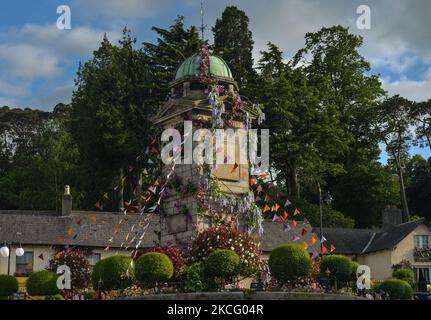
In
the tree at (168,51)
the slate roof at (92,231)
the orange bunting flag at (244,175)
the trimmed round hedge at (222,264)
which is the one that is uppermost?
the tree at (168,51)

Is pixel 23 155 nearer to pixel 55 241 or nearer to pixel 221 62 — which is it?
pixel 55 241

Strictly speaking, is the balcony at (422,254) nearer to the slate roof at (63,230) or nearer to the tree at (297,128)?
the tree at (297,128)

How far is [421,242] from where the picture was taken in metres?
60.3

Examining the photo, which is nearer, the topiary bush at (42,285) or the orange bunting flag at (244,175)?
the orange bunting flag at (244,175)

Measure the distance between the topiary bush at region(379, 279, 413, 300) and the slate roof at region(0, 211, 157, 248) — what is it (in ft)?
66.2

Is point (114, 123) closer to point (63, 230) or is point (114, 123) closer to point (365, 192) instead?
point (63, 230)

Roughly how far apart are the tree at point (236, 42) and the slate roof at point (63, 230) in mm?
19115

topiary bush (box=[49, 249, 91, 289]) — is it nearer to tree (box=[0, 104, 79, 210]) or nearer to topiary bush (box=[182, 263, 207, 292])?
topiary bush (box=[182, 263, 207, 292])

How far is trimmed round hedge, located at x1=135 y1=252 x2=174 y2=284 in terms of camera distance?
28812mm

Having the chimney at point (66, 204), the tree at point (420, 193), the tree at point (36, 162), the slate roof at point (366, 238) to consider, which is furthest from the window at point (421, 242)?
the tree at point (36, 162)

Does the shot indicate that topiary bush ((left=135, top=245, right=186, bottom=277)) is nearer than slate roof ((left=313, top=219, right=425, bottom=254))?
Yes

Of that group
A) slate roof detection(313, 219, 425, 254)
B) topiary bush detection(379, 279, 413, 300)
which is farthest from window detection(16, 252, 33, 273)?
topiary bush detection(379, 279, 413, 300)

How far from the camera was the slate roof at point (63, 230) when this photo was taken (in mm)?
53969
